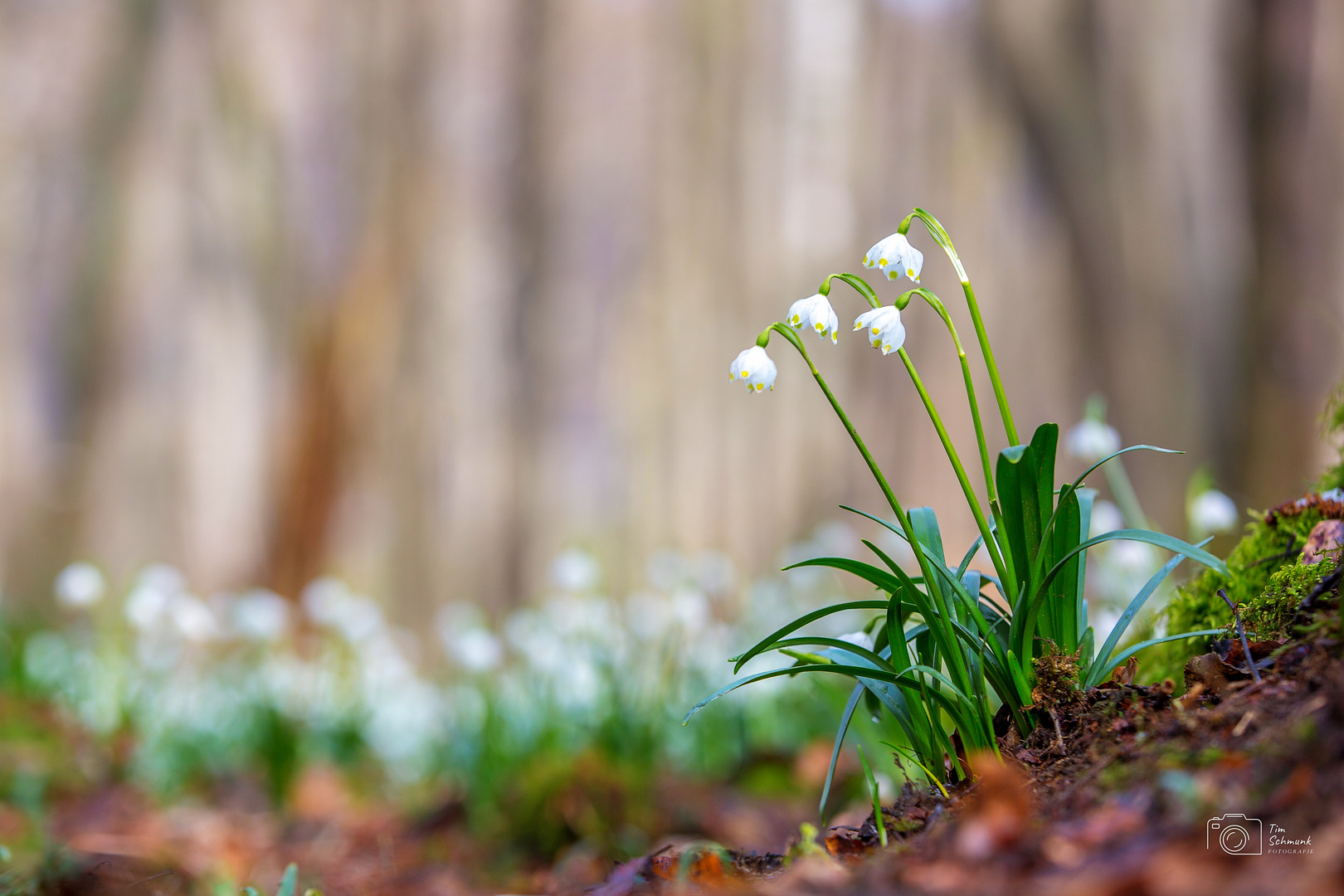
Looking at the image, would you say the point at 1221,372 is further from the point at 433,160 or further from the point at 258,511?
the point at 258,511

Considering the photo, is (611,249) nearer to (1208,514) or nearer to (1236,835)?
(1208,514)

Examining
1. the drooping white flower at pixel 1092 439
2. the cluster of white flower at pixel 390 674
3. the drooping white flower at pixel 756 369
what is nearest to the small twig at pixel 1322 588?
the drooping white flower at pixel 756 369

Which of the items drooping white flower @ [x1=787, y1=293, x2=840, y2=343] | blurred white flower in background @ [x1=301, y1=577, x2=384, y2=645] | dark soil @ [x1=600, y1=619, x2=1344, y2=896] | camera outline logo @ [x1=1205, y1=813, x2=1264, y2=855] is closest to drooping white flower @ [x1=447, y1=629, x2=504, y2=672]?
blurred white flower in background @ [x1=301, y1=577, x2=384, y2=645]

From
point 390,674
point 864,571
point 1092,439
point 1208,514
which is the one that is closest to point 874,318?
point 864,571

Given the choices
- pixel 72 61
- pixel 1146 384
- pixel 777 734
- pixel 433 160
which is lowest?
pixel 777 734

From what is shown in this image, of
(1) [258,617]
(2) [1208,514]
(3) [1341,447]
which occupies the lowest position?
(1) [258,617]

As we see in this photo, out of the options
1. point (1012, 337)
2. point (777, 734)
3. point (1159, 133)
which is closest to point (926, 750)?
point (777, 734)

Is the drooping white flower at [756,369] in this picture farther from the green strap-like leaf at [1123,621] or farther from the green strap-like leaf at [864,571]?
the green strap-like leaf at [1123,621]

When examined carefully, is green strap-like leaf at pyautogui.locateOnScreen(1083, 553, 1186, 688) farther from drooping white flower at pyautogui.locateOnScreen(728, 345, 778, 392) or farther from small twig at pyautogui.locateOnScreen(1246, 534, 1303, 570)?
drooping white flower at pyautogui.locateOnScreen(728, 345, 778, 392)
